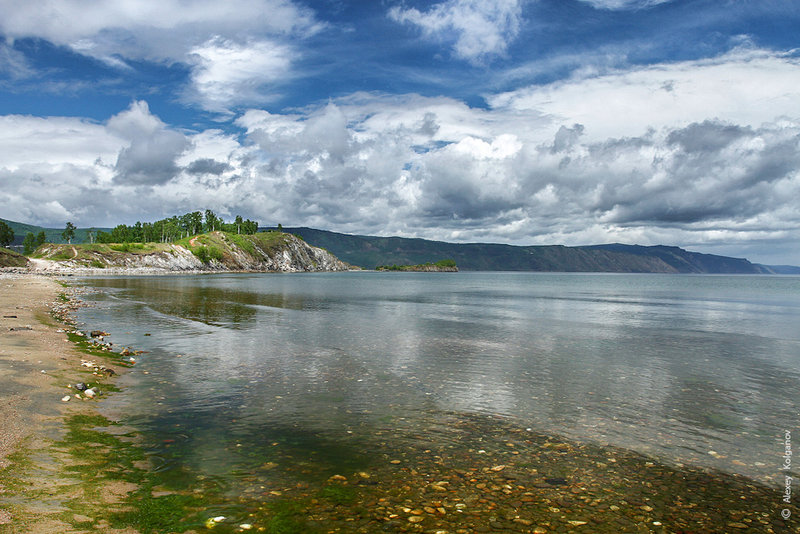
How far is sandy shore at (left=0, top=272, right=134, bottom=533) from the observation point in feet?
35.0

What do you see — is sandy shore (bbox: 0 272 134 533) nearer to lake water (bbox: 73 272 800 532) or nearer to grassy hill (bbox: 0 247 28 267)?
lake water (bbox: 73 272 800 532)

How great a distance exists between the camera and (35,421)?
17000 millimetres

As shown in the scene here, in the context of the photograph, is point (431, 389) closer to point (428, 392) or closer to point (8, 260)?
point (428, 392)

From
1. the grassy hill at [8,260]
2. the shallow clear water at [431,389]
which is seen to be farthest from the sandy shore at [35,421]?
the grassy hill at [8,260]

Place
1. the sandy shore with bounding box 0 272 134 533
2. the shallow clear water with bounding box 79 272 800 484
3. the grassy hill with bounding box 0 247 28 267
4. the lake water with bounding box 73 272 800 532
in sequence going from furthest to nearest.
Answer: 1. the grassy hill with bounding box 0 247 28 267
2. the shallow clear water with bounding box 79 272 800 484
3. the lake water with bounding box 73 272 800 532
4. the sandy shore with bounding box 0 272 134 533

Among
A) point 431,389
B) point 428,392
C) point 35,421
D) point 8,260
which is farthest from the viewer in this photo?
point 8,260

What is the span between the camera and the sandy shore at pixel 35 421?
35.0 ft

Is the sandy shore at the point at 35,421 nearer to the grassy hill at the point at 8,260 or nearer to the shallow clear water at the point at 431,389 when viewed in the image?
the shallow clear water at the point at 431,389

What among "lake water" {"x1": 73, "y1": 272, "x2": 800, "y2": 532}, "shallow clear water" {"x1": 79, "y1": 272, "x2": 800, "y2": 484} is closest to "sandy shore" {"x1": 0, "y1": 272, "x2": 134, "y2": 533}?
"lake water" {"x1": 73, "y1": 272, "x2": 800, "y2": 532}

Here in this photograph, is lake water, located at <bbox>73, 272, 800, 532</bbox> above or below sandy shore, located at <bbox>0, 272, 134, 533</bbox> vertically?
below

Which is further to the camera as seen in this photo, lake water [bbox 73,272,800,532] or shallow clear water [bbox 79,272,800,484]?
shallow clear water [bbox 79,272,800,484]

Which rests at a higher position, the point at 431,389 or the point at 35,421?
the point at 35,421

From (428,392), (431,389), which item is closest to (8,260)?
(431,389)

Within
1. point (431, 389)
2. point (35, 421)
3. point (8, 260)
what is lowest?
point (431, 389)
